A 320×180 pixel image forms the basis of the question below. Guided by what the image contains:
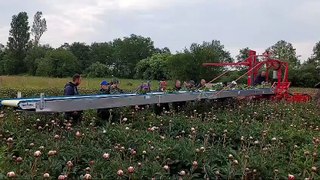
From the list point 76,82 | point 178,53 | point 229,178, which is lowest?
point 229,178

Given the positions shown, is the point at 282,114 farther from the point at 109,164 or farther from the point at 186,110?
the point at 109,164

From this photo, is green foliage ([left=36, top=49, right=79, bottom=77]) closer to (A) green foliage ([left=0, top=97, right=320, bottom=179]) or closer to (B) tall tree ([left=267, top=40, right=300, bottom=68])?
(B) tall tree ([left=267, top=40, right=300, bottom=68])

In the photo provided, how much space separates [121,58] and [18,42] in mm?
24979

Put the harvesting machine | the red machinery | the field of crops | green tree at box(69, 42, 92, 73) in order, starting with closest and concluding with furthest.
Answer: the field of crops
the harvesting machine
the red machinery
green tree at box(69, 42, 92, 73)

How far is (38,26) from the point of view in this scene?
100375 mm

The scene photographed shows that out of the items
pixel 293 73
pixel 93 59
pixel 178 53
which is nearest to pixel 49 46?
pixel 93 59

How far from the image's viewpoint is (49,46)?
343 ft

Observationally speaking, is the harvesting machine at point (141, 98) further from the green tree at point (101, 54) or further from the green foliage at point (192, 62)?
the green tree at point (101, 54)

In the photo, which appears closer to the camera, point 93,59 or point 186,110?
point 186,110

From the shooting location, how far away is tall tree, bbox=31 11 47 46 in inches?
3935

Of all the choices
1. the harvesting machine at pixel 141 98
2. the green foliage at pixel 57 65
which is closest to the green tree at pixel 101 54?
the green foliage at pixel 57 65

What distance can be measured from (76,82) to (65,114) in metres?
1.93

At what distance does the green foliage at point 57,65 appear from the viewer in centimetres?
7569

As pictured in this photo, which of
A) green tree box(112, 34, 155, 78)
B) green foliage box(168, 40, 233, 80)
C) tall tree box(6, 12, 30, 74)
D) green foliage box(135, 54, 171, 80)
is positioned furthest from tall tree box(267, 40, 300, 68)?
tall tree box(6, 12, 30, 74)
